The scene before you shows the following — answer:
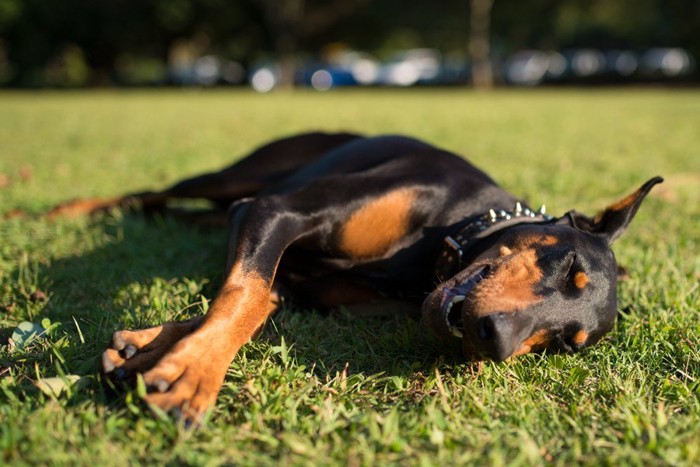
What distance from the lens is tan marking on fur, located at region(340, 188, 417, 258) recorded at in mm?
3037

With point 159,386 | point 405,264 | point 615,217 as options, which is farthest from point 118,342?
point 615,217

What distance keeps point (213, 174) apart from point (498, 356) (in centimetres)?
281

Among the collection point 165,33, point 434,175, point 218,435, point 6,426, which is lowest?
point 218,435

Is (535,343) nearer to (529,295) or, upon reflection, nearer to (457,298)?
(529,295)

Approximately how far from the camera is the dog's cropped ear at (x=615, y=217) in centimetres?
293

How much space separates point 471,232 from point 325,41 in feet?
117

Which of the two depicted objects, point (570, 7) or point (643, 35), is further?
point (643, 35)

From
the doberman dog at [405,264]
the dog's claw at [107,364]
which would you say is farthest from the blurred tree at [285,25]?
the dog's claw at [107,364]

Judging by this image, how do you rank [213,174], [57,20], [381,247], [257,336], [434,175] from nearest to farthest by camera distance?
[257,336], [381,247], [434,175], [213,174], [57,20]

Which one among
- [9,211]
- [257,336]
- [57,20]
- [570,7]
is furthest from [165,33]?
[257,336]

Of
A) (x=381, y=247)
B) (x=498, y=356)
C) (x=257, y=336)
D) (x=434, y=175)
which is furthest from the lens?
(x=434, y=175)

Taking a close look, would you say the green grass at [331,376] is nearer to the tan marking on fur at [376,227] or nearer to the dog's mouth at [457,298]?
the dog's mouth at [457,298]

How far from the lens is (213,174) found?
14.9 ft

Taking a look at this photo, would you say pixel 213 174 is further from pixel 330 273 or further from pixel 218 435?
pixel 218 435
